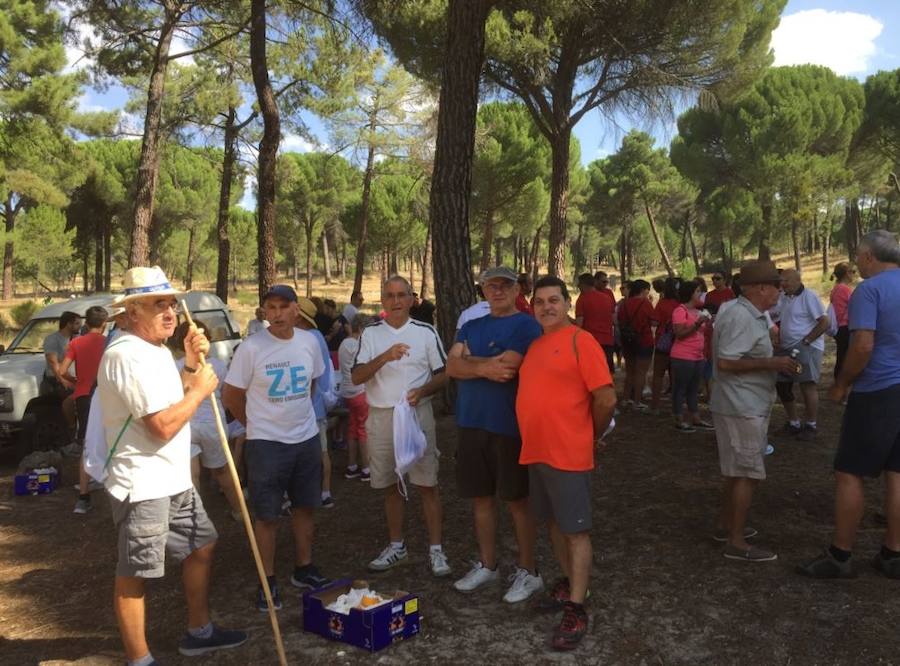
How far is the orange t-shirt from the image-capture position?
342cm

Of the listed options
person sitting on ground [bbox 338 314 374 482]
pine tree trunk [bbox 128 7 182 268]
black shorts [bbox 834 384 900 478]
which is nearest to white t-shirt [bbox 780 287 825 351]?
black shorts [bbox 834 384 900 478]

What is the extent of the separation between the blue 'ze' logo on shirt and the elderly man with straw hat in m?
0.69

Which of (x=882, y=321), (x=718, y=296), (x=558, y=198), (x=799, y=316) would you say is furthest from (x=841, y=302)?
(x=558, y=198)

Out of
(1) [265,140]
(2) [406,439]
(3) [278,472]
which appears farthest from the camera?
(1) [265,140]

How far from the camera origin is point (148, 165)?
13.3m

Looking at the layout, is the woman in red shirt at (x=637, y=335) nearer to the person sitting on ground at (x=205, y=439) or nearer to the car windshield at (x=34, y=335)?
the person sitting on ground at (x=205, y=439)

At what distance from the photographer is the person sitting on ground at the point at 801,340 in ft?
25.0

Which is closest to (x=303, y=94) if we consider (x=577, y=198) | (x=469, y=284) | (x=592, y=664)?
(x=469, y=284)

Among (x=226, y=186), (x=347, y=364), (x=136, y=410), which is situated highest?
(x=226, y=186)

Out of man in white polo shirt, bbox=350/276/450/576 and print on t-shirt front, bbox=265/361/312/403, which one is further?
man in white polo shirt, bbox=350/276/450/576

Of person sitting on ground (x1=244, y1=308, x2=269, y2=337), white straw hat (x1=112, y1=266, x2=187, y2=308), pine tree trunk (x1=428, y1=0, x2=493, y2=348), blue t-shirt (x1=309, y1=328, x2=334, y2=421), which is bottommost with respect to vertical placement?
blue t-shirt (x1=309, y1=328, x2=334, y2=421)

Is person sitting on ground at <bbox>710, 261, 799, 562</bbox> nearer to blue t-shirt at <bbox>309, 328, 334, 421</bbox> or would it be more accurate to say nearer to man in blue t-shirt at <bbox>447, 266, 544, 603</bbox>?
man in blue t-shirt at <bbox>447, 266, 544, 603</bbox>

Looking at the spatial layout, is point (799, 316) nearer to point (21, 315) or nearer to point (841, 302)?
point (841, 302)

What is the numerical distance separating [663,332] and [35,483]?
7.27 meters
